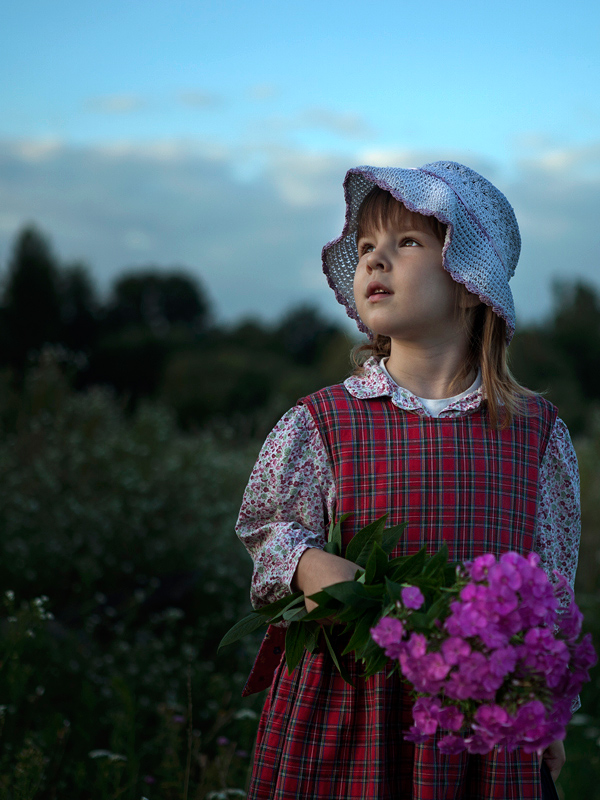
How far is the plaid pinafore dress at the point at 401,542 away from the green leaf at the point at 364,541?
148 millimetres

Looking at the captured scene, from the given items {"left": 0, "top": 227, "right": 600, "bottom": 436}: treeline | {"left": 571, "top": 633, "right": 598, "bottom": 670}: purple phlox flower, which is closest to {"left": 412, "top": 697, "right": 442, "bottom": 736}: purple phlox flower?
{"left": 571, "top": 633, "right": 598, "bottom": 670}: purple phlox flower

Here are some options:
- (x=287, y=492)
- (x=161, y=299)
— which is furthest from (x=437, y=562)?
(x=161, y=299)

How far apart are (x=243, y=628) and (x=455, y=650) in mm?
594

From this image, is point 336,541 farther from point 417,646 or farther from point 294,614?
point 417,646

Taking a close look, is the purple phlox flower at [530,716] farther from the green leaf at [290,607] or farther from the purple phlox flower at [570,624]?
the green leaf at [290,607]

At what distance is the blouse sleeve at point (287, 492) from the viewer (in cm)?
174

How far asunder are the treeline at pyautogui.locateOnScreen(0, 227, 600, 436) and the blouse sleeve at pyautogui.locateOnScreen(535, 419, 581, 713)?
1412 centimetres

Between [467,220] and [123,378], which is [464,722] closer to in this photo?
[467,220]

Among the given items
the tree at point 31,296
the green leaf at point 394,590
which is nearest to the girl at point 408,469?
the green leaf at point 394,590

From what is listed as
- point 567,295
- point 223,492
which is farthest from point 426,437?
point 567,295

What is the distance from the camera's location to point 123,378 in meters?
28.5

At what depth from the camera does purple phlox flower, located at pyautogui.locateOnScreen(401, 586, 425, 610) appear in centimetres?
119

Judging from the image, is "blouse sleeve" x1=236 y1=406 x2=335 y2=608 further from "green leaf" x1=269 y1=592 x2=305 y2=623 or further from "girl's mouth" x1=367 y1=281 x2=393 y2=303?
"girl's mouth" x1=367 y1=281 x2=393 y2=303

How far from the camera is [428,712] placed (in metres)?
1.17
